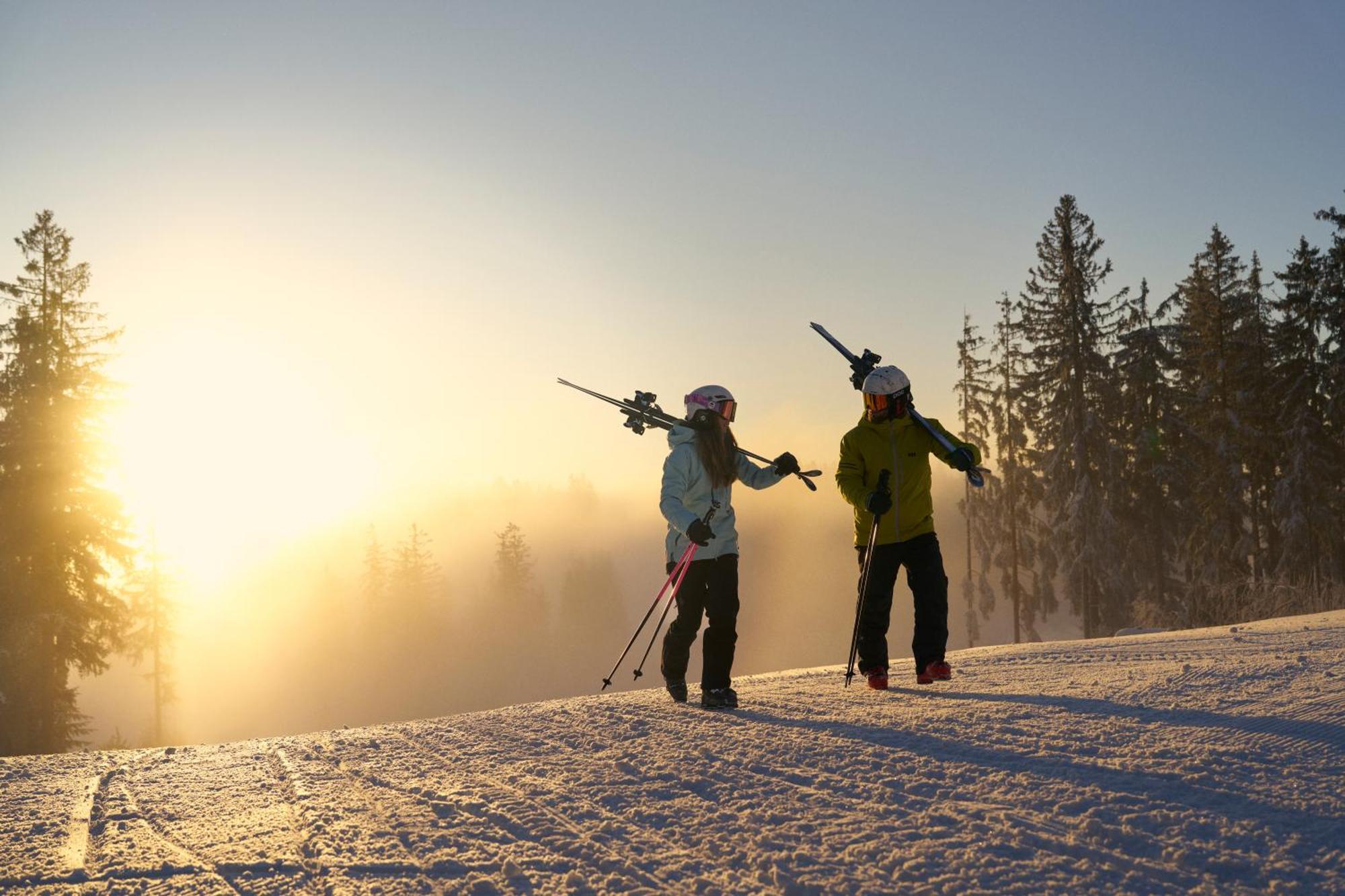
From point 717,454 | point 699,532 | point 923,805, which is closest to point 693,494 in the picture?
point 717,454

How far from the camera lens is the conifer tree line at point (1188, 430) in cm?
3142

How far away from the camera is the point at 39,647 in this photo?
22.3m

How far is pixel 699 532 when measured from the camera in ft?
20.2

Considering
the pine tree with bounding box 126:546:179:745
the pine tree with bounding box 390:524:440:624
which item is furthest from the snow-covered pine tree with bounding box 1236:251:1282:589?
the pine tree with bounding box 390:524:440:624

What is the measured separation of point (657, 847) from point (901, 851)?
0.81 meters

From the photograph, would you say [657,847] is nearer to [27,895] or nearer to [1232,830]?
[1232,830]

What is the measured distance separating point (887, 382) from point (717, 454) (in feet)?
4.25

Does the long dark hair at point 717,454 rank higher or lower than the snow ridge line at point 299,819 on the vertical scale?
higher

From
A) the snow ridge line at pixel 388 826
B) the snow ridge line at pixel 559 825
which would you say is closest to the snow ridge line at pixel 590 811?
the snow ridge line at pixel 559 825

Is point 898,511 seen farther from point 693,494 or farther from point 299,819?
point 299,819

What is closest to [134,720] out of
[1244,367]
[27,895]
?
[1244,367]

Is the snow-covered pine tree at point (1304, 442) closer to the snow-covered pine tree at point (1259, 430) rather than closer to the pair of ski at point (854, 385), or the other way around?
the snow-covered pine tree at point (1259, 430)

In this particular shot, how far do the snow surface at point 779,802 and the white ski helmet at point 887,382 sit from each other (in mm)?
2031

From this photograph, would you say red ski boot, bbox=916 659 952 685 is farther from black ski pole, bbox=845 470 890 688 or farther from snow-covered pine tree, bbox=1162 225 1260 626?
snow-covered pine tree, bbox=1162 225 1260 626
